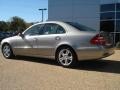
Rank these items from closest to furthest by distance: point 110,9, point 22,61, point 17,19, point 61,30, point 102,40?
1. point 102,40
2. point 61,30
3. point 22,61
4. point 110,9
5. point 17,19

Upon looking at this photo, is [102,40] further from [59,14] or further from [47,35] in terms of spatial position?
[59,14]

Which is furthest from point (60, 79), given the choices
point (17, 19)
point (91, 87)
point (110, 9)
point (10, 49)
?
point (17, 19)

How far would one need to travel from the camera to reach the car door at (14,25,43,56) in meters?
10.8

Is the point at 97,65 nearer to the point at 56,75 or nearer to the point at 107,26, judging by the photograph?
the point at 56,75

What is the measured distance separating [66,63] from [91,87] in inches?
111

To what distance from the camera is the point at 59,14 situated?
33.3 m

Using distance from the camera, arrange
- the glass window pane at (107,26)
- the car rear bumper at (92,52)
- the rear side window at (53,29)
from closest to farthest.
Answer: the car rear bumper at (92,52)
the rear side window at (53,29)
the glass window pane at (107,26)

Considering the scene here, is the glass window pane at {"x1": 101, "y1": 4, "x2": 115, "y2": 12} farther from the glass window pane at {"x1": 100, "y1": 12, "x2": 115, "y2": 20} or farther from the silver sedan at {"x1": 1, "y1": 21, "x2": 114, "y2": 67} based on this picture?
the silver sedan at {"x1": 1, "y1": 21, "x2": 114, "y2": 67}

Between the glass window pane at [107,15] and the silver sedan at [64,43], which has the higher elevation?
the glass window pane at [107,15]

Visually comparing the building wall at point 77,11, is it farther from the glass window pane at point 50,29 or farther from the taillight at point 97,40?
the taillight at point 97,40

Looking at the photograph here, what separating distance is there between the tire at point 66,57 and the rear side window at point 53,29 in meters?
0.66

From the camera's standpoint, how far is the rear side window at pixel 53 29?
10108mm

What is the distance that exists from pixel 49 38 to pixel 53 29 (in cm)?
37

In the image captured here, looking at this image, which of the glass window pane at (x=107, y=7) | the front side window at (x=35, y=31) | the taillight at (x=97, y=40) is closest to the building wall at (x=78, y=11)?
the glass window pane at (x=107, y=7)
